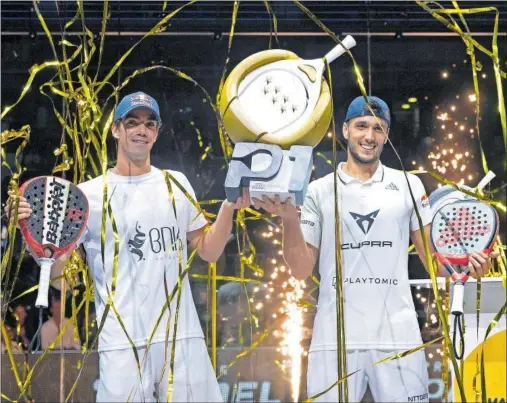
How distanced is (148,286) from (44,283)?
0.28 meters

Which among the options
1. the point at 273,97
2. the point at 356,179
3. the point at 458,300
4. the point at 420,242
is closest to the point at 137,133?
the point at 273,97

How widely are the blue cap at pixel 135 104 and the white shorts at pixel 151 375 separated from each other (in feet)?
1.94

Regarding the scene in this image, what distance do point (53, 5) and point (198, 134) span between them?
0.53m

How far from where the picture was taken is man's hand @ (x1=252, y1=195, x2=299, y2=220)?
220cm

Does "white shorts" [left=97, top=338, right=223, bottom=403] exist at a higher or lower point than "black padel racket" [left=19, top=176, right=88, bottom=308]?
lower

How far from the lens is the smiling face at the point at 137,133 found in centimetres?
257

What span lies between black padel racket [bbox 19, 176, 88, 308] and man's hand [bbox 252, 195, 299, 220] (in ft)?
1.48

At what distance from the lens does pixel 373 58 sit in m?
2.83

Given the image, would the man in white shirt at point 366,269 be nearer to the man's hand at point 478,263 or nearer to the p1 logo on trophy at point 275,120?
the man's hand at point 478,263

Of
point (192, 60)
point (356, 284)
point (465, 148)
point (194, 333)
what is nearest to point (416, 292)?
point (356, 284)

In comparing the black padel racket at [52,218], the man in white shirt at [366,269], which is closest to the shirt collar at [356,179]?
the man in white shirt at [366,269]

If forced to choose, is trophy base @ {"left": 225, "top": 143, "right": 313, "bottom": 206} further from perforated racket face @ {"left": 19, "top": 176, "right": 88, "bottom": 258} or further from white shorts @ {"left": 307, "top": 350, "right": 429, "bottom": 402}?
white shorts @ {"left": 307, "top": 350, "right": 429, "bottom": 402}

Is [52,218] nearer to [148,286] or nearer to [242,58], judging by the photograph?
[148,286]

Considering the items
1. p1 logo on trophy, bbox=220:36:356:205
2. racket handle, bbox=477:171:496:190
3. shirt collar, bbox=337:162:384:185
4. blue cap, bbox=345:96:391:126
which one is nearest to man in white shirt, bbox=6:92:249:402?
p1 logo on trophy, bbox=220:36:356:205
